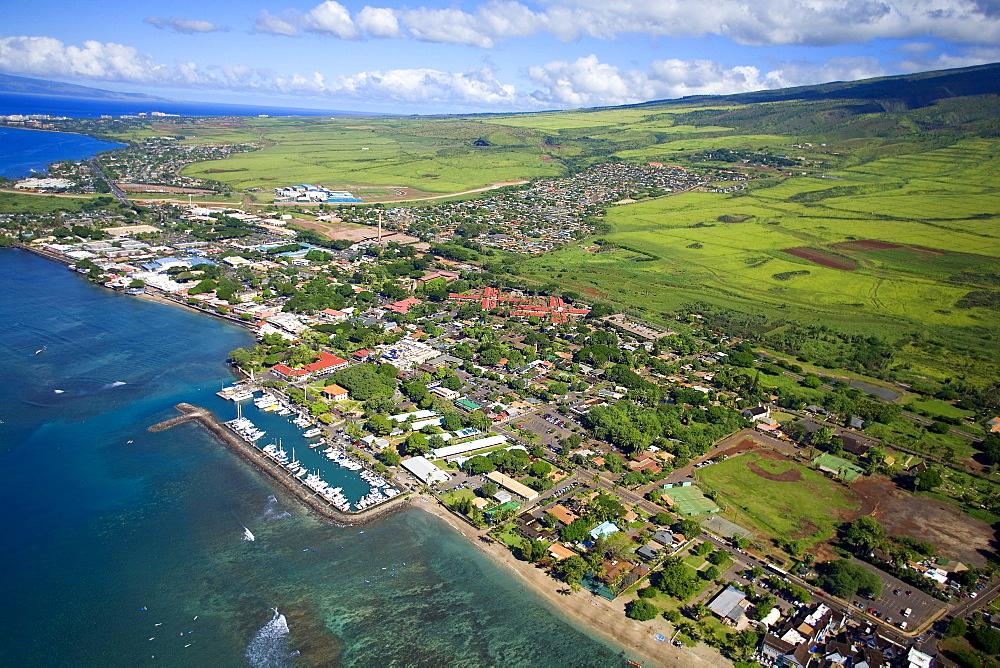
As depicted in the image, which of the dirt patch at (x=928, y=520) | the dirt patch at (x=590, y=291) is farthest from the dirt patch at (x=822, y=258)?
the dirt patch at (x=928, y=520)

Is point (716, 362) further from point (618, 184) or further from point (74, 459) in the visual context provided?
point (618, 184)

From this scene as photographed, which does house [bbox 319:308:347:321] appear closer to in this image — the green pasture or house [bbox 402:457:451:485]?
house [bbox 402:457:451:485]

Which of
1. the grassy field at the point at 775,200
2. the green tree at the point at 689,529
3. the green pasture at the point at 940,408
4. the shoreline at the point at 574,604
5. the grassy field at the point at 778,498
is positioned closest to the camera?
the shoreline at the point at 574,604

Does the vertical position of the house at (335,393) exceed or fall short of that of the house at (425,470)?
it exceeds it

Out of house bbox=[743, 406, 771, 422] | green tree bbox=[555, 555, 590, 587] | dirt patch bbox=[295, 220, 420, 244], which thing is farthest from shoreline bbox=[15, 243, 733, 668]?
dirt patch bbox=[295, 220, 420, 244]

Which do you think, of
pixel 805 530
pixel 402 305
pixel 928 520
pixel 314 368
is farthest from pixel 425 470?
pixel 402 305

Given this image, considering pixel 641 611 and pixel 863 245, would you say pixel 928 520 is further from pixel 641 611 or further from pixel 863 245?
pixel 863 245

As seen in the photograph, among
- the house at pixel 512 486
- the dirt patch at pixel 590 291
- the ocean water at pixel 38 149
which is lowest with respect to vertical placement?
the house at pixel 512 486

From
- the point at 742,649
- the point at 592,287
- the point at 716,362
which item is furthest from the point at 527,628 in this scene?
the point at 592,287

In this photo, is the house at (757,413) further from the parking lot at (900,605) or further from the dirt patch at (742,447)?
the parking lot at (900,605)
